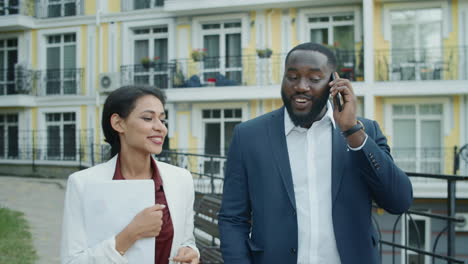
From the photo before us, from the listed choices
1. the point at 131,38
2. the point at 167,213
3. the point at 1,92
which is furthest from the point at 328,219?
the point at 1,92

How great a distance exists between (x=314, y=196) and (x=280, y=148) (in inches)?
11.4

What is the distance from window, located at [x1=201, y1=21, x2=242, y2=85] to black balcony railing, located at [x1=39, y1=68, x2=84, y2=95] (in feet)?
17.9

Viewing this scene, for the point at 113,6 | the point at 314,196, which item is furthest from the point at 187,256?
the point at 113,6

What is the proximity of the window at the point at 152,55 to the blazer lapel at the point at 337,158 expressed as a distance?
16.3 metres

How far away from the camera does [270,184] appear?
2.32 m

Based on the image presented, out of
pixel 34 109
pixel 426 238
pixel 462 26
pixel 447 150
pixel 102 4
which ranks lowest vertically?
pixel 426 238

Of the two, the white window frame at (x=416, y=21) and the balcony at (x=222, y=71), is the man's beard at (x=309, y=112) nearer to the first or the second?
the balcony at (x=222, y=71)

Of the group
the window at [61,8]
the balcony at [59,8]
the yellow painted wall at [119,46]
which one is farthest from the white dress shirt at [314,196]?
the window at [61,8]

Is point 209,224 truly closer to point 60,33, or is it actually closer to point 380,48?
point 380,48

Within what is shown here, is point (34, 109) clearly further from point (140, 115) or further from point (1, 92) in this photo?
point (140, 115)

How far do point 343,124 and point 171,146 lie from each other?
53.0 ft

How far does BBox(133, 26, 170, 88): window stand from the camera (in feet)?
60.6

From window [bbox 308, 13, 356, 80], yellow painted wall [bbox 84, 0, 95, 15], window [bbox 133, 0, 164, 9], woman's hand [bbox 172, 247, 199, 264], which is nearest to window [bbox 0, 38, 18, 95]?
yellow painted wall [bbox 84, 0, 95, 15]

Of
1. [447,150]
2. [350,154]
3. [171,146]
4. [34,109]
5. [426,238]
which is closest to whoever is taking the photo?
[350,154]
